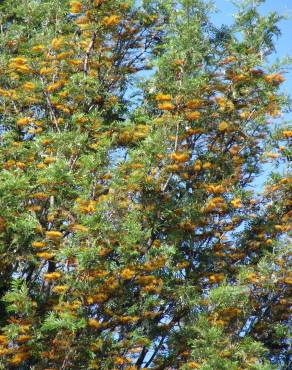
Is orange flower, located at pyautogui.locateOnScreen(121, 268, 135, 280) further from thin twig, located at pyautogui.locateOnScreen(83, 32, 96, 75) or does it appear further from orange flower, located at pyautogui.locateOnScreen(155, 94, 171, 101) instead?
thin twig, located at pyautogui.locateOnScreen(83, 32, 96, 75)

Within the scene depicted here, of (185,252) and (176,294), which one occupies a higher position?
(185,252)

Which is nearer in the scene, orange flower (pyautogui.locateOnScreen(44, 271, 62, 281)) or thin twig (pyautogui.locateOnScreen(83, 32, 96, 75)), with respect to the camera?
orange flower (pyautogui.locateOnScreen(44, 271, 62, 281))

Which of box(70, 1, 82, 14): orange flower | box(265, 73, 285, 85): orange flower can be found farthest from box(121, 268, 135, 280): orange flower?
box(70, 1, 82, 14): orange flower

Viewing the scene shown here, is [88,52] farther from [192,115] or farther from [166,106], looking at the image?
[192,115]

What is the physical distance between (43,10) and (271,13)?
349 centimetres

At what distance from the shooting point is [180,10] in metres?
9.27

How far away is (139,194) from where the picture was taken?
7.92m

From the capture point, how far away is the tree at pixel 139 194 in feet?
23.7

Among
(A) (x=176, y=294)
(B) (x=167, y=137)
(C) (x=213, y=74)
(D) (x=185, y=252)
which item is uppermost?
(C) (x=213, y=74)

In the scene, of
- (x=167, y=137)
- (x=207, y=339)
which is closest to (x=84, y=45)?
(x=167, y=137)

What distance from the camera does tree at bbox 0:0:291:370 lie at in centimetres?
722

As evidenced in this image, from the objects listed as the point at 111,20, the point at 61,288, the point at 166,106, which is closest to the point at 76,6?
the point at 111,20

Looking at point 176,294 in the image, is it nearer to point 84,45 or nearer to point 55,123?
point 55,123

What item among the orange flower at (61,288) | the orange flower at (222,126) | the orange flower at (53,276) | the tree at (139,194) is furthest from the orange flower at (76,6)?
the orange flower at (61,288)
